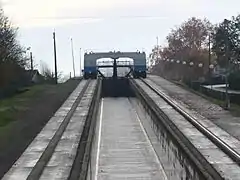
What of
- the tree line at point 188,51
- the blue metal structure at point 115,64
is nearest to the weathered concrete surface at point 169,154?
the blue metal structure at point 115,64

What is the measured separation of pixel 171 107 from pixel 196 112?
3.62 m

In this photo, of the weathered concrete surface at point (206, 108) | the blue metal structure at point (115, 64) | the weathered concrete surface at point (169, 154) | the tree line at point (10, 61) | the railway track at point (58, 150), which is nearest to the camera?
the railway track at point (58, 150)

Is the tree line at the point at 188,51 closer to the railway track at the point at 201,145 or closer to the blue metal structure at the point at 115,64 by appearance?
the blue metal structure at the point at 115,64

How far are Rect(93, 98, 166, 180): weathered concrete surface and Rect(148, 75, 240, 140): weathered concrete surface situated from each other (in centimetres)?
335

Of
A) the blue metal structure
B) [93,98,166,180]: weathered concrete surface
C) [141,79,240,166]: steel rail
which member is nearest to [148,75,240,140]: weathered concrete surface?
[141,79,240,166]: steel rail

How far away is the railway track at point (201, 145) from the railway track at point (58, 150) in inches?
147

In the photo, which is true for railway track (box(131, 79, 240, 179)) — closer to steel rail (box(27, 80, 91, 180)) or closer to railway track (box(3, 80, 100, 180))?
railway track (box(3, 80, 100, 180))

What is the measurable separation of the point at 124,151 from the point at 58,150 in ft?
17.8

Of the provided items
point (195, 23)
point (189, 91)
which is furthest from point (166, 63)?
point (189, 91)

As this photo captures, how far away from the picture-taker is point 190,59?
98.1 meters

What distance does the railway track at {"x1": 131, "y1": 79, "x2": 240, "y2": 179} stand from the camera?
2011 centimetres

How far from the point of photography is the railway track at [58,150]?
2005 centimetres

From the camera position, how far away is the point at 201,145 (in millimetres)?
25406

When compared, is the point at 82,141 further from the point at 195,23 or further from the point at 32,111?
the point at 195,23
